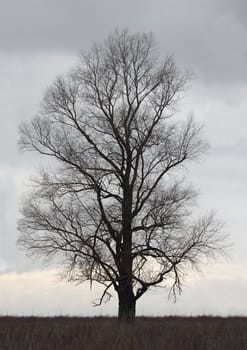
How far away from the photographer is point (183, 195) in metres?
29.2

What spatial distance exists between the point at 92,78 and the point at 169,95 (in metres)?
3.46

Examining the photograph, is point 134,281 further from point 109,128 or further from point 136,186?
point 109,128

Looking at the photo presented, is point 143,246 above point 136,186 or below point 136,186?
below

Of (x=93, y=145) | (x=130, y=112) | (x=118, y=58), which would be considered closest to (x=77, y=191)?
(x=93, y=145)
